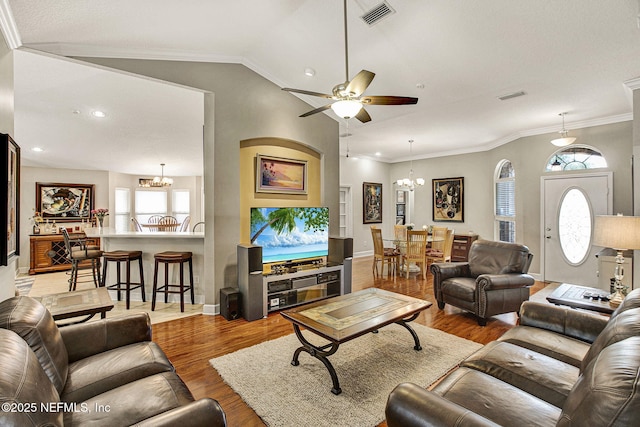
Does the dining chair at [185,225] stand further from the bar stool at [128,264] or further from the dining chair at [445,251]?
the dining chair at [445,251]

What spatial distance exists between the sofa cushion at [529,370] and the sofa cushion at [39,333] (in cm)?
226

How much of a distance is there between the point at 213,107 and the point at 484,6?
3081 millimetres

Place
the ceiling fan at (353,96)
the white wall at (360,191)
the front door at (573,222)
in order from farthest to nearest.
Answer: the white wall at (360,191) → the front door at (573,222) → the ceiling fan at (353,96)

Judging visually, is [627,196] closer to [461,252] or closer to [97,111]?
[461,252]

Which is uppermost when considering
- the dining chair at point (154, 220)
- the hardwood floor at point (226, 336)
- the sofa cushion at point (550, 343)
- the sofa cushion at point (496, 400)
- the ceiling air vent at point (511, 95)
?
the ceiling air vent at point (511, 95)

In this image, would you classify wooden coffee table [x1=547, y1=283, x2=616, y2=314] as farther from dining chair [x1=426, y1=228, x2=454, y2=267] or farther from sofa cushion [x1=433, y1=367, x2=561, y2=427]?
dining chair [x1=426, y1=228, x2=454, y2=267]

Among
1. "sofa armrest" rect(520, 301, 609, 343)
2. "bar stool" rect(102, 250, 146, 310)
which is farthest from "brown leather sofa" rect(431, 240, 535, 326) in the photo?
"bar stool" rect(102, 250, 146, 310)

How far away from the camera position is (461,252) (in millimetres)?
7309

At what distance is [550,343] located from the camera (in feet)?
6.64

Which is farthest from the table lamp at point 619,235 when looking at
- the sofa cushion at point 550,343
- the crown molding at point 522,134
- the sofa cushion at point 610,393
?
the crown molding at point 522,134

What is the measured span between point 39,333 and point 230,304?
Answer: 2.22 m

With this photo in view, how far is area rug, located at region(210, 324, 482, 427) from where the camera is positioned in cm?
199

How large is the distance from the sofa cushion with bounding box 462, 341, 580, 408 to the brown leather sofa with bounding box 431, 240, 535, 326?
1639 mm

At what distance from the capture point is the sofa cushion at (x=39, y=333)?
1.47 meters
